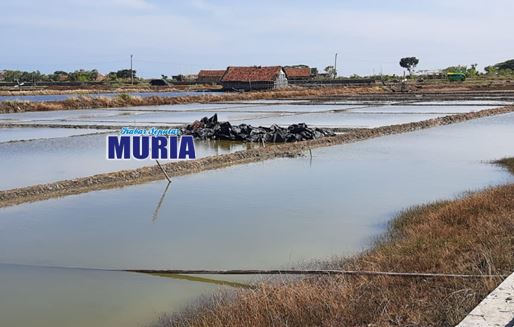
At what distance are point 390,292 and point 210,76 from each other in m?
73.1

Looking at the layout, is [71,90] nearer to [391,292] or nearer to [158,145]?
[158,145]

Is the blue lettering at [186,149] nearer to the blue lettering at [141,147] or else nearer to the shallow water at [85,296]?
the blue lettering at [141,147]

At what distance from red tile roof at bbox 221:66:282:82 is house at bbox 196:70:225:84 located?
18.3 metres

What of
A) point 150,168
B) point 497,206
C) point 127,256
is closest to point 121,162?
point 150,168

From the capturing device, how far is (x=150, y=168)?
8938 millimetres

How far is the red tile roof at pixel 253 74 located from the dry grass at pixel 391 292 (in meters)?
47.5

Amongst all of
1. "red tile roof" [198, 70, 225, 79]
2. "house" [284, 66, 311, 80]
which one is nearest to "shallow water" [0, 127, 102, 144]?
"house" [284, 66, 311, 80]

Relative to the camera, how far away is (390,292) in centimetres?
337

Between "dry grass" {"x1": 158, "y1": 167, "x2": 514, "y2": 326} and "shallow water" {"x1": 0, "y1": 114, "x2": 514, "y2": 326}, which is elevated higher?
"dry grass" {"x1": 158, "y1": 167, "x2": 514, "y2": 326}

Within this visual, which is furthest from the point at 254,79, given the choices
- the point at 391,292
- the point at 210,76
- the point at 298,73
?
the point at 391,292

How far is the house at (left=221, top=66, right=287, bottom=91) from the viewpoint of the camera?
5147cm

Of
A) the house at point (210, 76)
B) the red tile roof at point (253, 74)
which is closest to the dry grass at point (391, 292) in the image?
the red tile roof at point (253, 74)

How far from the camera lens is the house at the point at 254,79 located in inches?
2026

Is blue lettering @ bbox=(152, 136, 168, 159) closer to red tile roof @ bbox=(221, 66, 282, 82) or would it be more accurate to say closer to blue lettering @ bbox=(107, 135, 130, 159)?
blue lettering @ bbox=(107, 135, 130, 159)
